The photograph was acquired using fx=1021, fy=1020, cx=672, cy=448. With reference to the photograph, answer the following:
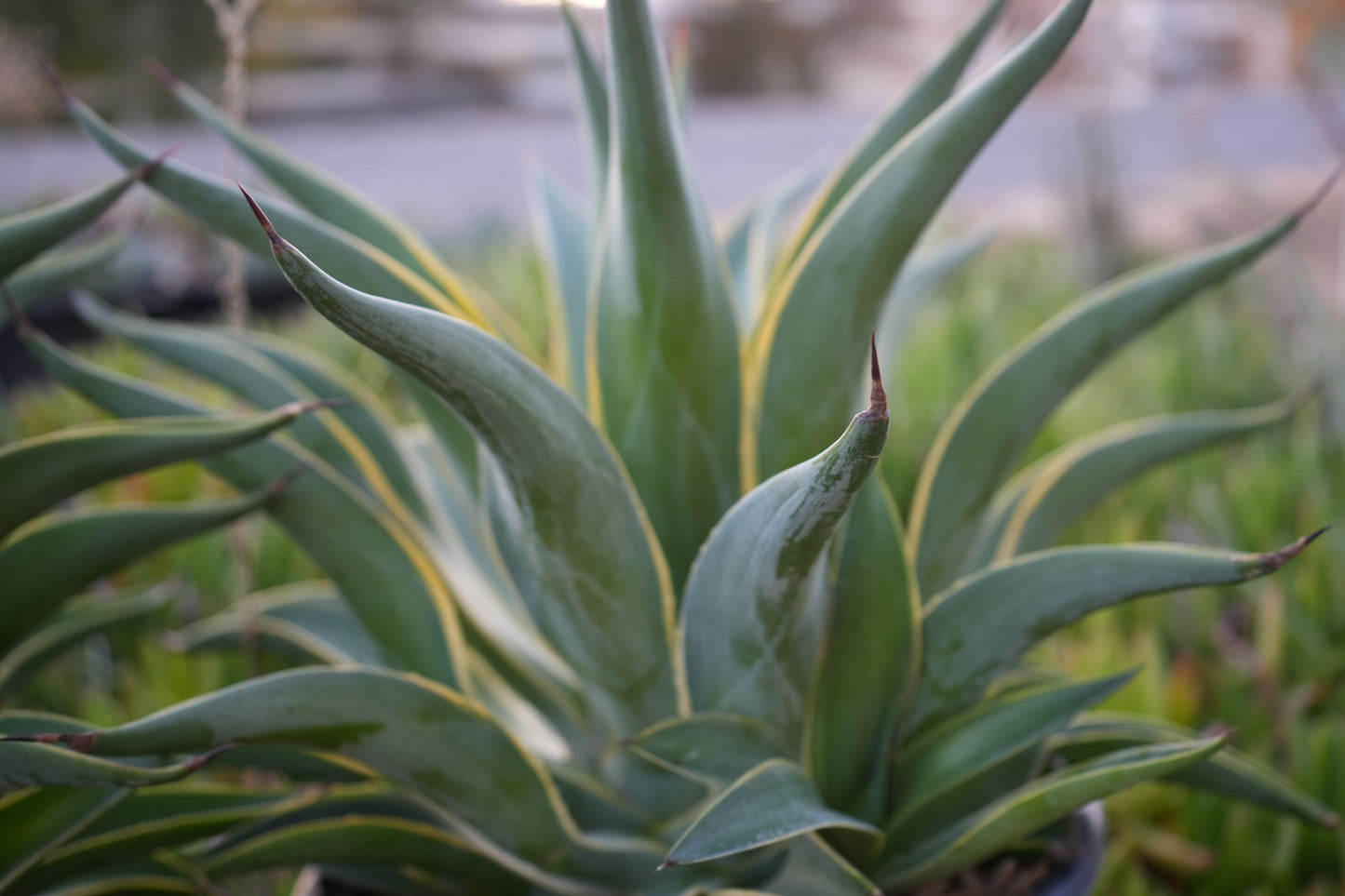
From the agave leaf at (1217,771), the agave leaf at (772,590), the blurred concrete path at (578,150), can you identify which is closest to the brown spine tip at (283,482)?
the agave leaf at (772,590)

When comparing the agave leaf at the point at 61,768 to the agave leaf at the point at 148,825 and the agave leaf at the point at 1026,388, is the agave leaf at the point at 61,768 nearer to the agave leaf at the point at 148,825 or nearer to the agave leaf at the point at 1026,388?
the agave leaf at the point at 148,825

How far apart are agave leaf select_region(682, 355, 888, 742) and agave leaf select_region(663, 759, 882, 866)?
0.05 m

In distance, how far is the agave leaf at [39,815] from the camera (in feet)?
1.66

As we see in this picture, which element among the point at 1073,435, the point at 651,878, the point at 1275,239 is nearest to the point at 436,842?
the point at 651,878

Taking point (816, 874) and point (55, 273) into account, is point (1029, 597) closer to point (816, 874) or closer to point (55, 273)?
point (816, 874)

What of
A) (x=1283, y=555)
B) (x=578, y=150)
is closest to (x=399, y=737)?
(x=1283, y=555)

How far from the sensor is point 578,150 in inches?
260

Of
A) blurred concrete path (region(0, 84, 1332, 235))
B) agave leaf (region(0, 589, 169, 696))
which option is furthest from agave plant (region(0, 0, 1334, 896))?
blurred concrete path (region(0, 84, 1332, 235))

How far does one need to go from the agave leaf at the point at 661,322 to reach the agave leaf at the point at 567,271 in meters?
0.13

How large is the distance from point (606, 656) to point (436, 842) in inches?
5.2

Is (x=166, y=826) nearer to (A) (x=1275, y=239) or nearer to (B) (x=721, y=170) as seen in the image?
(A) (x=1275, y=239)

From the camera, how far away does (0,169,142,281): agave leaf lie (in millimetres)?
474

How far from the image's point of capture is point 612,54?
1.45 feet

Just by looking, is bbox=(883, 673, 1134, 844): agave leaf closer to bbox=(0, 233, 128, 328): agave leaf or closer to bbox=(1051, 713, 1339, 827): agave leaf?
bbox=(1051, 713, 1339, 827): agave leaf
